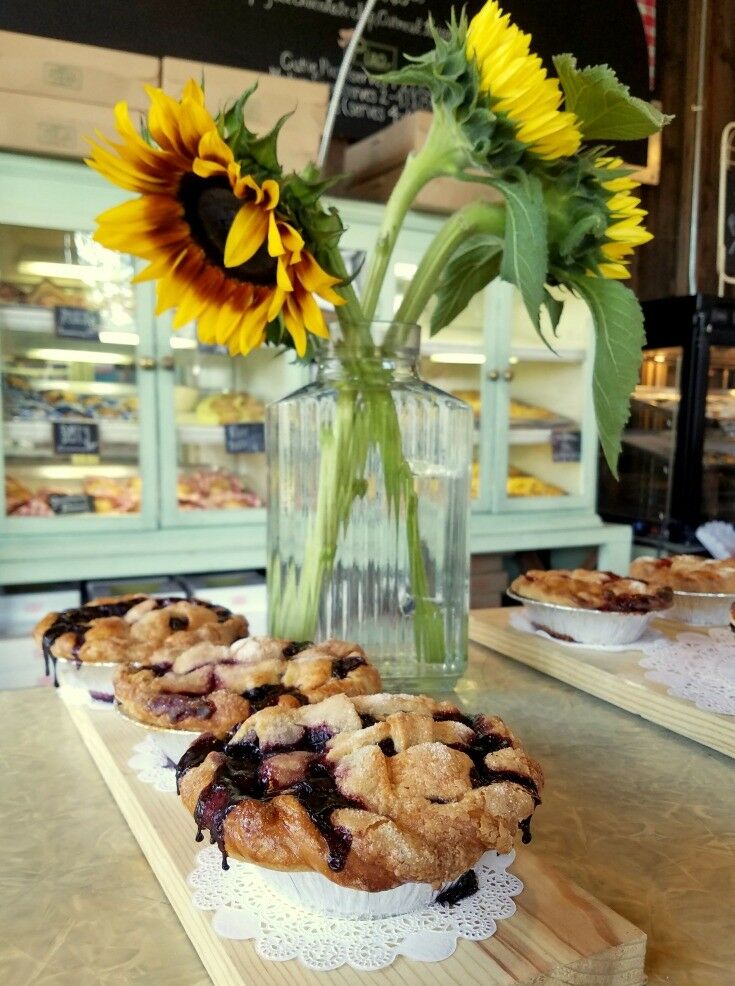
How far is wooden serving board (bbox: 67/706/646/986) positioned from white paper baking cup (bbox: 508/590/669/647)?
21.1 inches

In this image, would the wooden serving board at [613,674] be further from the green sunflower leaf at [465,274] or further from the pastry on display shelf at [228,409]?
the pastry on display shelf at [228,409]

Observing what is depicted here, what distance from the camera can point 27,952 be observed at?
0.50m

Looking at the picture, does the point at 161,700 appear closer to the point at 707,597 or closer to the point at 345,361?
the point at 345,361

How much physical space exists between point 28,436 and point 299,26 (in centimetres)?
154

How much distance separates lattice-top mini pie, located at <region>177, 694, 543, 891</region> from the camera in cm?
46

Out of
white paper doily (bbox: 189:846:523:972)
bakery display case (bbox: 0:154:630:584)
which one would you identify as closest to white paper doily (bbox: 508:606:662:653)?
white paper doily (bbox: 189:846:523:972)

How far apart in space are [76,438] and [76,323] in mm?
328

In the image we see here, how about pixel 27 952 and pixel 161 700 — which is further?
pixel 161 700

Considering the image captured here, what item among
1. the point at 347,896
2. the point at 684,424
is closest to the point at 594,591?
the point at 347,896

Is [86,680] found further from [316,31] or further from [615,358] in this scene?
[316,31]

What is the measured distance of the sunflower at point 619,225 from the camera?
0.86 meters

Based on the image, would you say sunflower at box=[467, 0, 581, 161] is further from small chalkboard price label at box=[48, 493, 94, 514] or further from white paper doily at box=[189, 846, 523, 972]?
small chalkboard price label at box=[48, 493, 94, 514]

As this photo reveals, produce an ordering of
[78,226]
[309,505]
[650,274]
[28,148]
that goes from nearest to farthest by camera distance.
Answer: [309,505] < [28,148] < [78,226] < [650,274]

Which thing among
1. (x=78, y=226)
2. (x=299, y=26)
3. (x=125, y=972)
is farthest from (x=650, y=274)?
(x=125, y=972)
